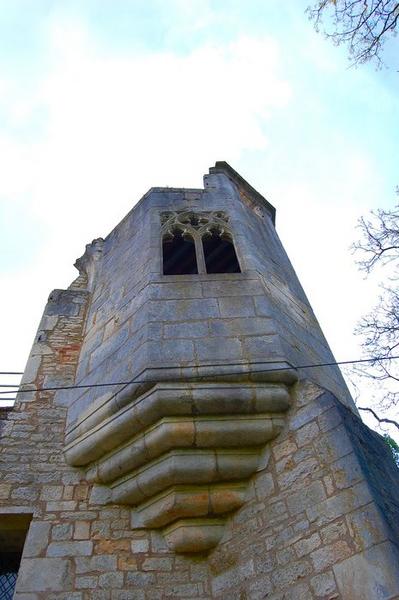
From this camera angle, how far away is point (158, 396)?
405 centimetres

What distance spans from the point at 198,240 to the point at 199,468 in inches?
125

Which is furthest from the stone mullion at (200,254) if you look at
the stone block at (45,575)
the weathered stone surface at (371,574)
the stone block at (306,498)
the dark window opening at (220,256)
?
the weathered stone surface at (371,574)

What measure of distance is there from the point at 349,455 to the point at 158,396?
1597 millimetres

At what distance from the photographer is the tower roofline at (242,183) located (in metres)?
8.53

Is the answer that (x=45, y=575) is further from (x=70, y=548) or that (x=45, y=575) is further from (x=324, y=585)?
(x=324, y=585)

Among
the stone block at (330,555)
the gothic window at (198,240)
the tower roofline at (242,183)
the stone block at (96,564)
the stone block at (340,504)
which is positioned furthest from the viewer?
the tower roofline at (242,183)

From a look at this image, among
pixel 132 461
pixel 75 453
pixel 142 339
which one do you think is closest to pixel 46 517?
pixel 75 453

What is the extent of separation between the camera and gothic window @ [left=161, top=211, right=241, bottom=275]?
645cm

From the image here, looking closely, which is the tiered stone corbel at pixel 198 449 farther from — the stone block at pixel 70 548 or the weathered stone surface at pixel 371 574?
the weathered stone surface at pixel 371 574

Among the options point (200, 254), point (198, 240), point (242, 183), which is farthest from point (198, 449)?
point (242, 183)

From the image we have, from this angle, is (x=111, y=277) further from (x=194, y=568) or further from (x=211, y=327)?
(x=194, y=568)

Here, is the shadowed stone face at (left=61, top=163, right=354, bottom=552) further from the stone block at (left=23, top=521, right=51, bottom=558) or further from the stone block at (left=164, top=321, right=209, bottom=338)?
the stone block at (left=23, top=521, right=51, bottom=558)

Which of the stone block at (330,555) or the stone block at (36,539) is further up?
the stone block at (36,539)

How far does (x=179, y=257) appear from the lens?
758 cm
